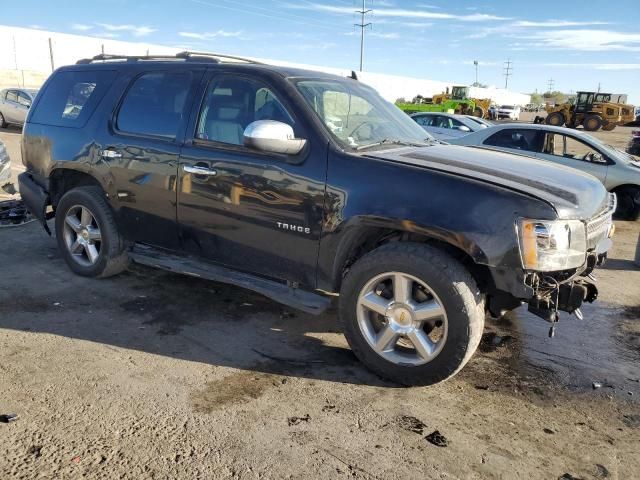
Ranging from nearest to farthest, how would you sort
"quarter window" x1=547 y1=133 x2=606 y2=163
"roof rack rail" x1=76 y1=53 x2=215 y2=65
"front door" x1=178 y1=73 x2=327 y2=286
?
1. "front door" x1=178 y1=73 x2=327 y2=286
2. "roof rack rail" x1=76 y1=53 x2=215 y2=65
3. "quarter window" x1=547 y1=133 x2=606 y2=163

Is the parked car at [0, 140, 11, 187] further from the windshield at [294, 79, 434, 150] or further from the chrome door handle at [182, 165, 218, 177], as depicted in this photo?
the windshield at [294, 79, 434, 150]

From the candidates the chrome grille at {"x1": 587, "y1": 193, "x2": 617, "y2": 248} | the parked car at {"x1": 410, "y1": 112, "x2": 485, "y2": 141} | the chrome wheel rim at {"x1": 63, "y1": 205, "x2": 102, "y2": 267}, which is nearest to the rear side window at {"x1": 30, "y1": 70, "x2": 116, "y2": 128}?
the chrome wheel rim at {"x1": 63, "y1": 205, "x2": 102, "y2": 267}

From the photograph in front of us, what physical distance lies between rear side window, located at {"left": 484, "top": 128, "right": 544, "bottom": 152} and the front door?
6.67 m

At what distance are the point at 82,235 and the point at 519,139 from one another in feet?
24.1

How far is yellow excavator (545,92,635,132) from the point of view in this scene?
3669cm

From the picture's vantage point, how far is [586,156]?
9195mm

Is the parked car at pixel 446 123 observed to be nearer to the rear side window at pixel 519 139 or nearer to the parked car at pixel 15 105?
the rear side window at pixel 519 139

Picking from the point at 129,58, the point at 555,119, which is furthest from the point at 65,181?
the point at 555,119

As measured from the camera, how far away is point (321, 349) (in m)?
3.91

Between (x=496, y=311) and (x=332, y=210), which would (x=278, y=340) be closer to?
(x=332, y=210)

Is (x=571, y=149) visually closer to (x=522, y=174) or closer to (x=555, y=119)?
(x=522, y=174)

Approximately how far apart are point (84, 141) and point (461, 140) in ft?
23.1

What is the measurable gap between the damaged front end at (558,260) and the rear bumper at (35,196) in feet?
14.6

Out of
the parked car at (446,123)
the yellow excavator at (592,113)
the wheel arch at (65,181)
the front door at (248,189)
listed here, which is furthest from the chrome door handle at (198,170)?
the yellow excavator at (592,113)
